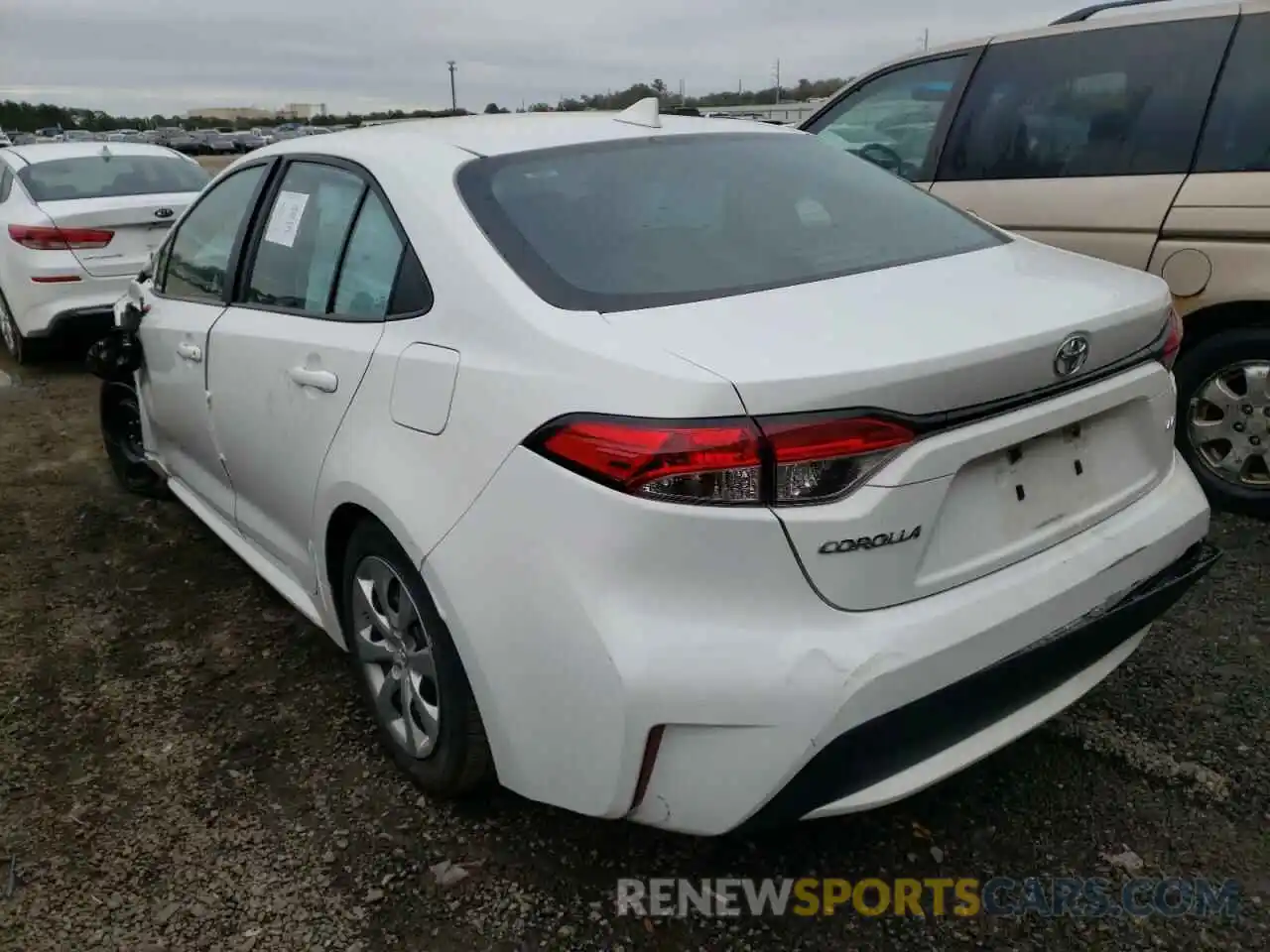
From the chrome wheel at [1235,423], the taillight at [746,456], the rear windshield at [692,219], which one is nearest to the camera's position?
the taillight at [746,456]

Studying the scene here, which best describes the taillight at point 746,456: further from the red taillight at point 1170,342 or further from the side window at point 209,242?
the side window at point 209,242

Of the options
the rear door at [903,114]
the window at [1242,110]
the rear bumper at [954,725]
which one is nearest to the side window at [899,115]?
the rear door at [903,114]

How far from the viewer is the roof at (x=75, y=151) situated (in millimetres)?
7414

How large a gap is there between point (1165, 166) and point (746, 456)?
3.01 meters

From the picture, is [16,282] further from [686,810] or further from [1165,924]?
[1165,924]

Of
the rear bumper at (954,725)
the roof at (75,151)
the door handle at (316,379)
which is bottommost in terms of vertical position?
the rear bumper at (954,725)

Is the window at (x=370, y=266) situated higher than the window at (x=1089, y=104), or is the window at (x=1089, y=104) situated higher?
the window at (x=1089, y=104)

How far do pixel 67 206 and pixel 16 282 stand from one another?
60 centimetres

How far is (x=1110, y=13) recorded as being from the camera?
13.9 feet

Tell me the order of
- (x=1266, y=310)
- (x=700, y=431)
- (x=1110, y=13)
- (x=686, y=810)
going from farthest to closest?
(x=1110, y=13), (x=1266, y=310), (x=686, y=810), (x=700, y=431)

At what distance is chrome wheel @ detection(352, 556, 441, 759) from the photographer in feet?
7.64

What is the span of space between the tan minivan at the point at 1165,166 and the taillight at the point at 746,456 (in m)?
2.63

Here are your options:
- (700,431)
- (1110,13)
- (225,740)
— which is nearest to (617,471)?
(700,431)

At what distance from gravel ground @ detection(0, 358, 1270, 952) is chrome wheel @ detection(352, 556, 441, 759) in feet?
0.67
